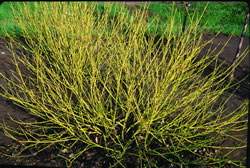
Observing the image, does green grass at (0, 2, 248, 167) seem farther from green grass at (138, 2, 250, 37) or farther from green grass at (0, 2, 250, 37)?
green grass at (138, 2, 250, 37)

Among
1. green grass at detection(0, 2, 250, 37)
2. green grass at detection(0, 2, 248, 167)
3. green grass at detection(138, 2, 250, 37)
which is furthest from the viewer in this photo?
green grass at detection(138, 2, 250, 37)

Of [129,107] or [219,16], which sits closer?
[129,107]

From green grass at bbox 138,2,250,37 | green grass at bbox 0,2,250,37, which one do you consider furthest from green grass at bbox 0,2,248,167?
green grass at bbox 138,2,250,37

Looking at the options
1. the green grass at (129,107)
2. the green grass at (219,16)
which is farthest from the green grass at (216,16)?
the green grass at (129,107)

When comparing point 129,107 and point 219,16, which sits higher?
point 129,107

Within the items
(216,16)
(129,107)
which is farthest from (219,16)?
(129,107)

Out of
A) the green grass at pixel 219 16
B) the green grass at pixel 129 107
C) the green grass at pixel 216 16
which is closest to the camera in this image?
the green grass at pixel 129 107

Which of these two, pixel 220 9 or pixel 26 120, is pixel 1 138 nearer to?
pixel 26 120

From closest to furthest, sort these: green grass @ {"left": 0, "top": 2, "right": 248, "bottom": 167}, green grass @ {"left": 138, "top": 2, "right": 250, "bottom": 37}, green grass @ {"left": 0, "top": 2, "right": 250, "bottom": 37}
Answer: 1. green grass @ {"left": 0, "top": 2, "right": 248, "bottom": 167}
2. green grass @ {"left": 0, "top": 2, "right": 250, "bottom": 37}
3. green grass @ {"left": 138, "top": 2, "right": 250, "bottom": 37}

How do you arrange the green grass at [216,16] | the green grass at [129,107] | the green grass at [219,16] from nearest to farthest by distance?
the green grass at [129,107], the green grass at [216,16], the green grass at [219,16]

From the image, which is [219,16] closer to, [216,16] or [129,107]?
[216,16]

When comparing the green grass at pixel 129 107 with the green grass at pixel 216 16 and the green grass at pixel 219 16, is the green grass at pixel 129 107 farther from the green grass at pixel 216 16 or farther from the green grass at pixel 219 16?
the green grass at pixel 219 16

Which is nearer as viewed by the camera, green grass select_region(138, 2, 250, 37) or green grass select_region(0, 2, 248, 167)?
green grass select_region(0, 2, 248, 167)

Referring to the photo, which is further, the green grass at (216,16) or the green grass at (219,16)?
the green grass at (219,16)
